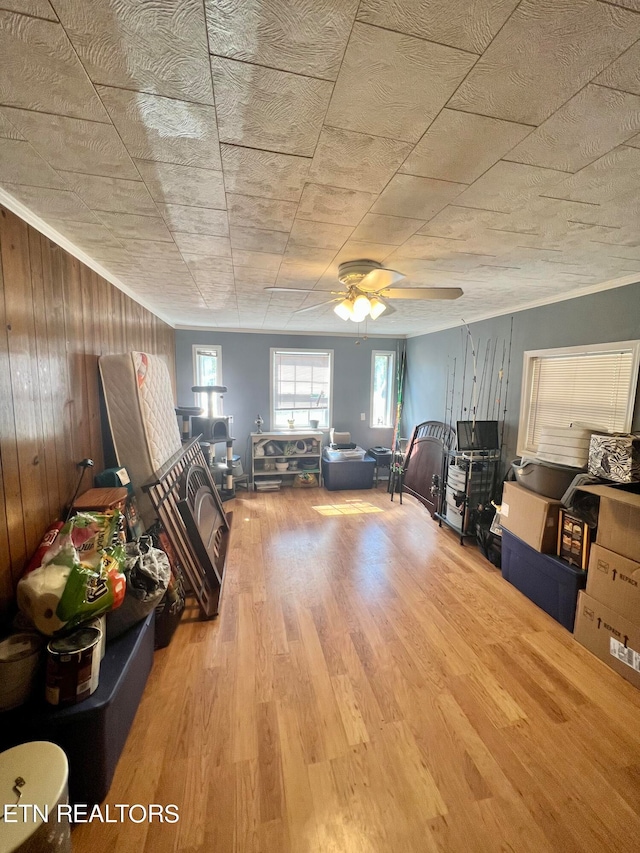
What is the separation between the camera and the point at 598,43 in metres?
0.77

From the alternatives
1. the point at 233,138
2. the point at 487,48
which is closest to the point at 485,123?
the point at 487,48

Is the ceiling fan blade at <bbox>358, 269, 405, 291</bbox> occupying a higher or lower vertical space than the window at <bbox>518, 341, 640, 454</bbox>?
higher

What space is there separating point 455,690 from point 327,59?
2.57 m

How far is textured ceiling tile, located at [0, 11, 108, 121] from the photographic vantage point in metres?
0.77

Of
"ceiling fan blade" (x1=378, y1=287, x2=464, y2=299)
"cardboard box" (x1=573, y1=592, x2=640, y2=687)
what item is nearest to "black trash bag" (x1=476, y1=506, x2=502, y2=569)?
"cardboard box" (x1=573, y1=592, x2=640, y2=687)

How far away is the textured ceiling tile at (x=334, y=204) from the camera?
55.7 inches

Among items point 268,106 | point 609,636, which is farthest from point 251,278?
point 609,636

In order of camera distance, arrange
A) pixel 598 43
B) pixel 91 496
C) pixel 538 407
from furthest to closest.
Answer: pixel 538 407
pixel 91 496
pixel 598 43

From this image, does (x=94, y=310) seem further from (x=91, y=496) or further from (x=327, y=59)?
(x=327, y=59)

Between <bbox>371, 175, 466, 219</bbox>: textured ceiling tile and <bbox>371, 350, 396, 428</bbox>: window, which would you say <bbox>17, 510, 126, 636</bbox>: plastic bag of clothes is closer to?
<bbox>371, 175, 466, 219</bbox>: textured ceiling tile

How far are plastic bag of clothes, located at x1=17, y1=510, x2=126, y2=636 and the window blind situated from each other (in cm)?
346

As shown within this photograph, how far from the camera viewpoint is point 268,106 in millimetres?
974

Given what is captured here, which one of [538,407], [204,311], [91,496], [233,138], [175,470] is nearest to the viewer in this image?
[233,138]

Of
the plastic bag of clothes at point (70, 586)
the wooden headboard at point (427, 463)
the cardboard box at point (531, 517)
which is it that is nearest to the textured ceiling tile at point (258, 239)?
the plastic bag of clothes at point (70, 586)
